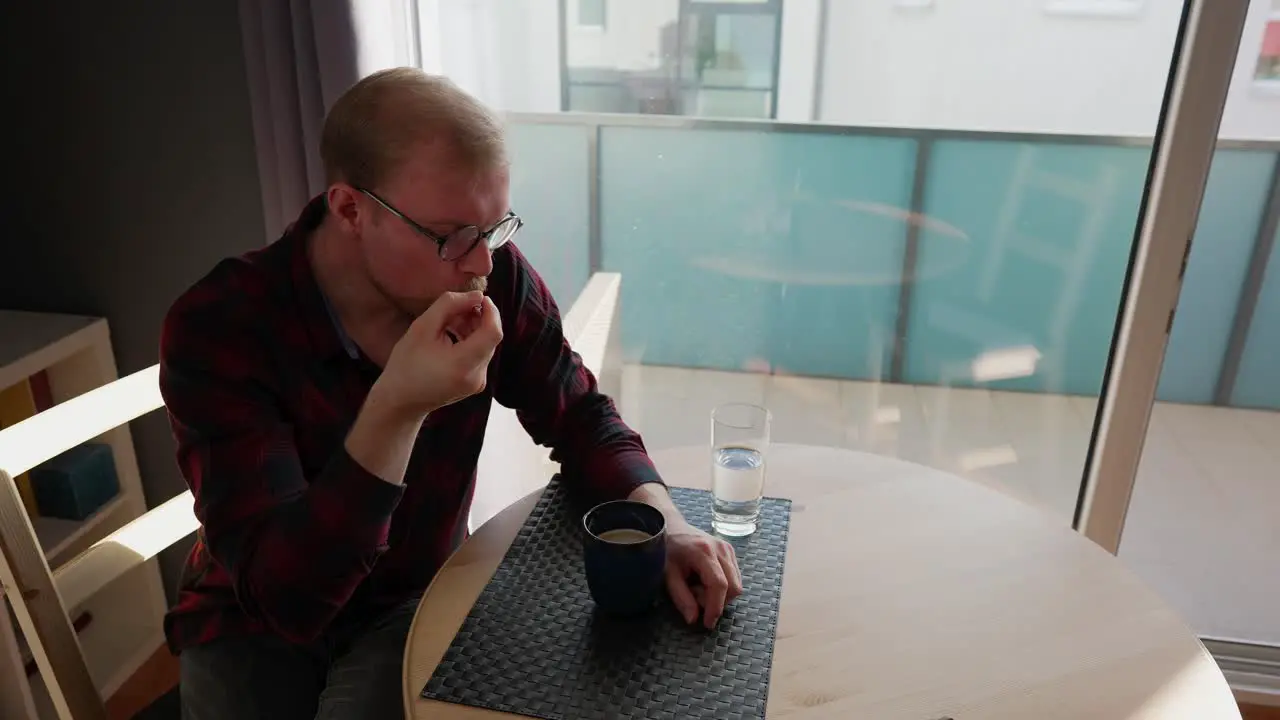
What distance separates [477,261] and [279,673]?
542 millimetres

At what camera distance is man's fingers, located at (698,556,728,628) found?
0.96 m

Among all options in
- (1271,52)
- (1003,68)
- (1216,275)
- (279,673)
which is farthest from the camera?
(1216,275)

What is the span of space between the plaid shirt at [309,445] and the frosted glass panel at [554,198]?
39.8 inches

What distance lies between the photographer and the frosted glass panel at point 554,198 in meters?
2.25

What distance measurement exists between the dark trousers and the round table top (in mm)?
145

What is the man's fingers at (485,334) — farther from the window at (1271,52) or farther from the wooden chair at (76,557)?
the window at (1271,52)

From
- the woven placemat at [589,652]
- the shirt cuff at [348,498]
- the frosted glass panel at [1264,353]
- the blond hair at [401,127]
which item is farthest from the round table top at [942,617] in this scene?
the frosted glass panel at [1264,353]

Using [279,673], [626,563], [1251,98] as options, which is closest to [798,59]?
[1251,98]

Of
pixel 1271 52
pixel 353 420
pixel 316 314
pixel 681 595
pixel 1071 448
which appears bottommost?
pixel 1071 448

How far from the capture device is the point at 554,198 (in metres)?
2.31

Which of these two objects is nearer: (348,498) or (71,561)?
(348,498)

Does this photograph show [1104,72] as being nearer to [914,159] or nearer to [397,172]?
[914,159]

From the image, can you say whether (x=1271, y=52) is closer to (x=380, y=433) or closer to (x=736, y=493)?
(x=736, y=493)

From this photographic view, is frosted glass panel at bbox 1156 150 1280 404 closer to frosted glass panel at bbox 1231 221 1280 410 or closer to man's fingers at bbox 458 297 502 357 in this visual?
frosted glass panel at bbox 1231 221 1280 410
